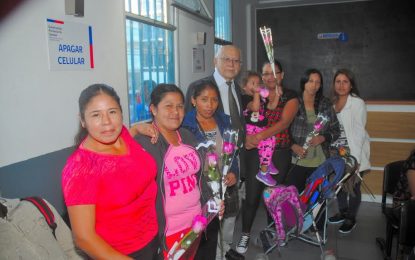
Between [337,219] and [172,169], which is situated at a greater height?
[172,169]

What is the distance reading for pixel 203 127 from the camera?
6.73 feet

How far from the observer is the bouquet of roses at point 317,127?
107 inches

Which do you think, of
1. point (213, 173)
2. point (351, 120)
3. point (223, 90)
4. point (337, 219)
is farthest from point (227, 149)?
point (337, 219)

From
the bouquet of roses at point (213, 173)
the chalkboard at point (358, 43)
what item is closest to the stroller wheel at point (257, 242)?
the bouquet of roses at point (213, 173)

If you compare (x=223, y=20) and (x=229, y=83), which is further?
(x=223, y=20)

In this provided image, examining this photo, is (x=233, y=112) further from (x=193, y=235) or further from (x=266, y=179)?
(x=193, y=235)

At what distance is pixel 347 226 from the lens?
10.5 feet

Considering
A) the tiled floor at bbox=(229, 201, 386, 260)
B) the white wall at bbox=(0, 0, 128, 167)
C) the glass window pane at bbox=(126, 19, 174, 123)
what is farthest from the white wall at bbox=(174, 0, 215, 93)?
the tiled floor at bbox=(229, 201, 386, 260)

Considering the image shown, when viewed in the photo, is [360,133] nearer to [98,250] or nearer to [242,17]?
[98,250]

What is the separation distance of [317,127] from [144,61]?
4.91ft

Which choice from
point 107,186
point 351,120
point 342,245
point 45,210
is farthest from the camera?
point 351,120

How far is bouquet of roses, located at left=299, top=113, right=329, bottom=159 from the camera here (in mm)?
2711

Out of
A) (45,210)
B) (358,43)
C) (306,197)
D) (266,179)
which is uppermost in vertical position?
(358,43)

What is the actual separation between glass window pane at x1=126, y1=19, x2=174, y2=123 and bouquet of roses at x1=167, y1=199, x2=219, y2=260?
3.98 ft
